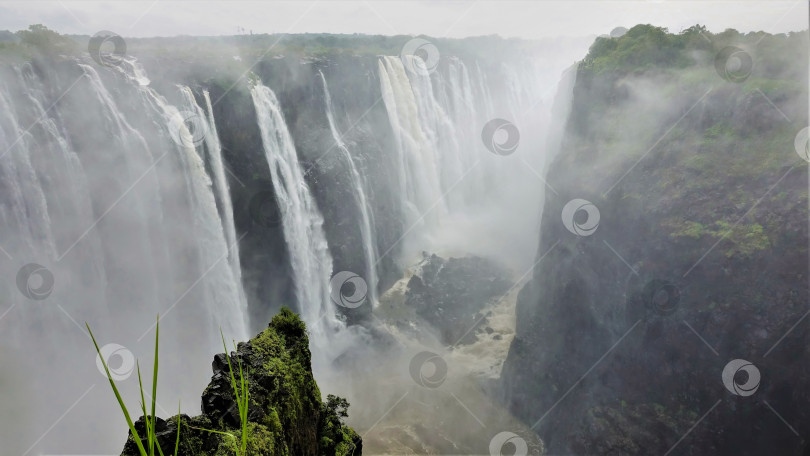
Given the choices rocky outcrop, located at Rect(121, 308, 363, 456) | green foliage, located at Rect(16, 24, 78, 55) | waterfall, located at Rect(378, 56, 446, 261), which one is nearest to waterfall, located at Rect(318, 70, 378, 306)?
waterfall, located at Rect(378, 56, 446, 261)

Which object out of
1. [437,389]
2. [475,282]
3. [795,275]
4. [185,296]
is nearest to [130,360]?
[185,296]

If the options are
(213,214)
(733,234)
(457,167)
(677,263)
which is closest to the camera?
(733,234)

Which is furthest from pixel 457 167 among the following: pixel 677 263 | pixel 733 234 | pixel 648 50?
pixel 733 234

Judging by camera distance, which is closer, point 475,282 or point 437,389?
point 437,389

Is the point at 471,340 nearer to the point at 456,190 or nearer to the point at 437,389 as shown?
the point at 437,389

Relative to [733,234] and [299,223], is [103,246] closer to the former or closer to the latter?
[299,223]

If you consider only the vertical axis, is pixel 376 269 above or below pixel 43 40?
below

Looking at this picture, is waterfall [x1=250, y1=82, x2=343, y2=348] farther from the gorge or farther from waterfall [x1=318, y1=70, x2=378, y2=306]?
waterfall [x1=318, y1=70, x2=378, y2=306]
